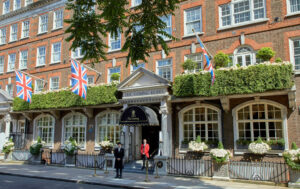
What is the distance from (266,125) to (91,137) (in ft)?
41.6

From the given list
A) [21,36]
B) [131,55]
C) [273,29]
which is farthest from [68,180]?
[21,36]

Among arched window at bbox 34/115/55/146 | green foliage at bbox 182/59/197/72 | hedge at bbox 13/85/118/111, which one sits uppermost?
green foliage at bbox 182/59/197/72

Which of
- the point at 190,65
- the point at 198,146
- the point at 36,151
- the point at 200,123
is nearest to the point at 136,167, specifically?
the point at 198,146

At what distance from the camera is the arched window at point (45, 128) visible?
73.4 ft

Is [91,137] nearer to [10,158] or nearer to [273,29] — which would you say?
[10,158]

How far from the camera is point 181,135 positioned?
643 inches

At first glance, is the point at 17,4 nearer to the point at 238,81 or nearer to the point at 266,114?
the point at 238,81

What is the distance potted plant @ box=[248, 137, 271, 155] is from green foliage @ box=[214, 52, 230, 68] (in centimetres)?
468

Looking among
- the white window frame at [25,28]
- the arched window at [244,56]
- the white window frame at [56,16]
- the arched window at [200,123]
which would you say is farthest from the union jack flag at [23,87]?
the arched window at [244,56]

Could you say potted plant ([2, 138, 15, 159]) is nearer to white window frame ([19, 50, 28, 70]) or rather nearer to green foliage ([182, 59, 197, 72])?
white window frame ([19, 50, 28, 70])

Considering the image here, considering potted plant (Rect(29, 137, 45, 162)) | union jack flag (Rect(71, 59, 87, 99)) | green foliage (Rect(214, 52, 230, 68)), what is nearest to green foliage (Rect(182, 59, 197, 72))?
green foliage (Rect(214, 52, 230, 68))

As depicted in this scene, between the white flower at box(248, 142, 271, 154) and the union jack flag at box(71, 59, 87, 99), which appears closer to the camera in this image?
the white flower at box(248, 142, 271, 154)

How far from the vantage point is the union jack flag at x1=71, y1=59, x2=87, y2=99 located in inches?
627

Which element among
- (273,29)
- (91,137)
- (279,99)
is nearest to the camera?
(279,99)
